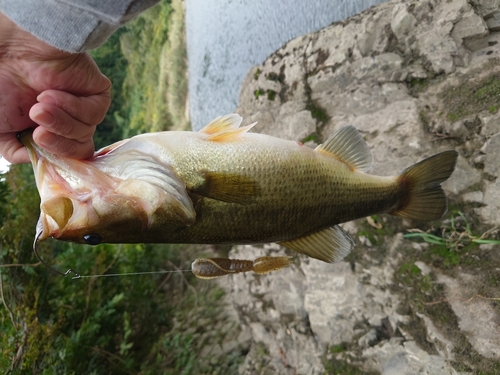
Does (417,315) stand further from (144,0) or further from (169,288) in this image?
(169,288)

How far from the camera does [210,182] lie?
61.8 inches

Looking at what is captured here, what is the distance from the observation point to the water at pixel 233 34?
203 inches

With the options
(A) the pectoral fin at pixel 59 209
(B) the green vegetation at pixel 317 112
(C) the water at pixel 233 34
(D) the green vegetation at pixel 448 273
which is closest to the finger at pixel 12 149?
(A) the pectoral fin at pixel 59 209

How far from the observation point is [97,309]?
441cm

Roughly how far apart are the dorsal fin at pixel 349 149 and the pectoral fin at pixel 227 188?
579 millimetres

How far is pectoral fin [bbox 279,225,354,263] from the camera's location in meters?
1.92

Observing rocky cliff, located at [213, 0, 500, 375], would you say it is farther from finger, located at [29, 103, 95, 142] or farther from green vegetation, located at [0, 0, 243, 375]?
finger, located at [29, 103, 95, 142]

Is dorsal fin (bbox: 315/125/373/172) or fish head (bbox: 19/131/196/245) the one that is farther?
dorsal fin (bbox: 315/125/373/172)

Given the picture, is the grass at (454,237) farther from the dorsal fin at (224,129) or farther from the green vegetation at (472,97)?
the dorsal fin at (224,129)

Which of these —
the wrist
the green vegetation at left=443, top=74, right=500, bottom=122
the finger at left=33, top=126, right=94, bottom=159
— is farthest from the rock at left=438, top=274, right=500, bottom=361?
the wrist

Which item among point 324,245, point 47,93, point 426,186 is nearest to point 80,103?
point 47,93

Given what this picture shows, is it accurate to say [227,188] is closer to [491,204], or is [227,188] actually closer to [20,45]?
[20,45]

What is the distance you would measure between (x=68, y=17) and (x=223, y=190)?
2.62 ft

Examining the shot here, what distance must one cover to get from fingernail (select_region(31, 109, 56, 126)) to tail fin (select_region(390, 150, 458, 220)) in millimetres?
1658
